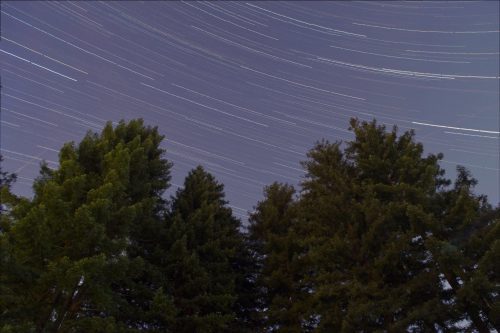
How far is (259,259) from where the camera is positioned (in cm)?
2383

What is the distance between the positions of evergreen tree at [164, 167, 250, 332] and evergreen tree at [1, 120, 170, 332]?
287 centimetres

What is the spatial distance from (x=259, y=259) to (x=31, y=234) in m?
12.5

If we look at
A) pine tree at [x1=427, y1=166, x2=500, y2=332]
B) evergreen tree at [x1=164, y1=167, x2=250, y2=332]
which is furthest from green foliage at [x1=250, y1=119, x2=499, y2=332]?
evergreen tree at [x1=164, y1=167, x2=250, y2=332]

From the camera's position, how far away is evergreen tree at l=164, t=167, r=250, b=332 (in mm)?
18125

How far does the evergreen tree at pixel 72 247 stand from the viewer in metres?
13.4

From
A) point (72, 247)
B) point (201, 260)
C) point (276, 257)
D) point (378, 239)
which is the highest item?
point (378, 239)

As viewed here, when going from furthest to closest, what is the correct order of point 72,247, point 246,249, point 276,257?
point 246,249 → point 276,257 → point 72,247

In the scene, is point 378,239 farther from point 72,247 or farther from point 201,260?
point 72,247

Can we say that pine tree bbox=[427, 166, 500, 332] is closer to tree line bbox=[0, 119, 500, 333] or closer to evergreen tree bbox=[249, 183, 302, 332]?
tree line bbox=[0, 119, 500, 333]

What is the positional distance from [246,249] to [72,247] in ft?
34.7

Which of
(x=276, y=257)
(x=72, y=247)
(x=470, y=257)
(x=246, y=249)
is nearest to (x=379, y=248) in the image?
(x=470, y=257)

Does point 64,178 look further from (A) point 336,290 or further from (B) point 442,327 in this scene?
(B) point 442,327

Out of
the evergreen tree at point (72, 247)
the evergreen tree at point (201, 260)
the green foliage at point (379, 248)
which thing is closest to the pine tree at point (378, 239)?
the green foliage at point (379, 248)

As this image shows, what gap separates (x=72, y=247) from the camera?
1469 centimetres
